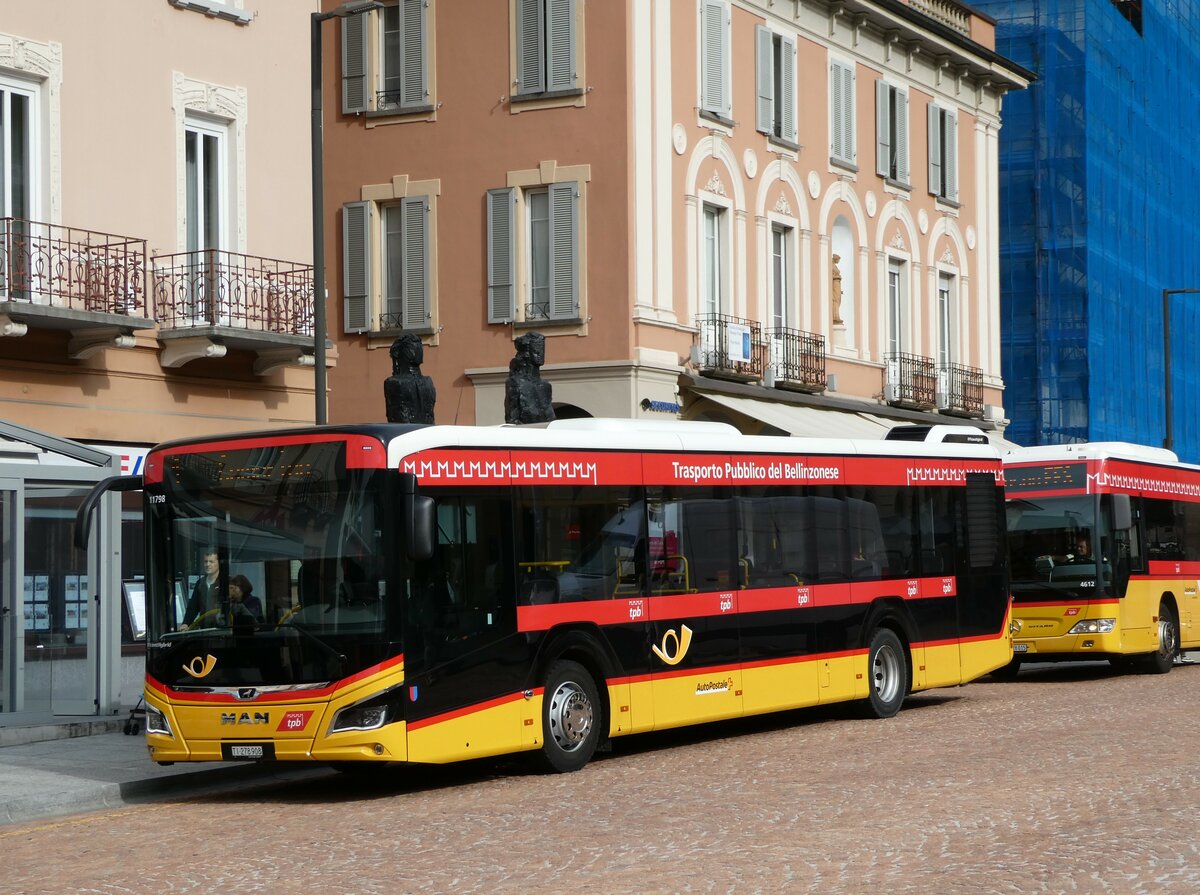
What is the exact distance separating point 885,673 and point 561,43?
15717 millimetres

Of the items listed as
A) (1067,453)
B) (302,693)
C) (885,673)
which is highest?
(1067,453)

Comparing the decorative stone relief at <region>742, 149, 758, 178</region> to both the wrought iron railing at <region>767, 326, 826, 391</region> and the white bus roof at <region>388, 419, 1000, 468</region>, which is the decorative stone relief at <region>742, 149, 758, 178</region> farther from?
the white bus roof at <region>388, 419, 1000, 468</region>

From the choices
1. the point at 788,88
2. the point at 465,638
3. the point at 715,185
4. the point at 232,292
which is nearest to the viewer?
the point at 465,638

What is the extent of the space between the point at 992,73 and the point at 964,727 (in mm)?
29382

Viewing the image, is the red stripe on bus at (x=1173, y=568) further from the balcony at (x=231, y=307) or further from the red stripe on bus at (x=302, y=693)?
the red stripe on bus at (x=302, y=693)

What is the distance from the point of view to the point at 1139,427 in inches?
2468

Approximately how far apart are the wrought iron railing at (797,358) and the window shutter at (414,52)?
24.4 ft

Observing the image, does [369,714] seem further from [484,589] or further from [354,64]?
[354,64]

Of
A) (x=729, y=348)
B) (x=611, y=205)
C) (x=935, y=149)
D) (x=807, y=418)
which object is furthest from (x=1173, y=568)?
(x=935, y=149)

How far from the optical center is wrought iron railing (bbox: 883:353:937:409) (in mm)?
40781

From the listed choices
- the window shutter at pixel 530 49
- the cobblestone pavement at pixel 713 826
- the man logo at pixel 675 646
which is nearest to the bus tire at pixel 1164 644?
the cobblestone pavement at pixel 713 826

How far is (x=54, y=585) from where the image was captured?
19.1m

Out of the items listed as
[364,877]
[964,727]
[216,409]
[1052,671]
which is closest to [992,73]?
[1052,671]

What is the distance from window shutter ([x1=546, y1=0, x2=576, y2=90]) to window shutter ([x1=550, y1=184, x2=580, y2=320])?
1.68m
